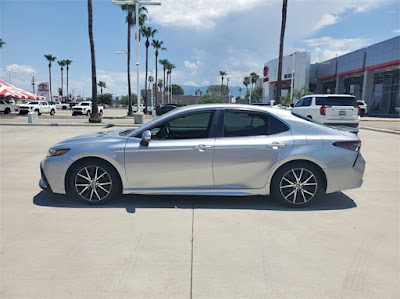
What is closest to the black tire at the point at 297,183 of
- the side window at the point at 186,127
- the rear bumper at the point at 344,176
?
the rear bumper at the point at 344,176

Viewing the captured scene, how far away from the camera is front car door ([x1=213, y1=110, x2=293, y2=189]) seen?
438cm

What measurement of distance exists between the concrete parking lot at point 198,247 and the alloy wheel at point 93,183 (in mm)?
208

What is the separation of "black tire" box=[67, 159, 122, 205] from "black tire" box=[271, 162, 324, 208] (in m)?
2.37

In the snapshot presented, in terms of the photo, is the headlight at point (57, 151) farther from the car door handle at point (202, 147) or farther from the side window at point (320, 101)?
the side window at point (320, 101)

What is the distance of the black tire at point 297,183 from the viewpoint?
4461 millimetres

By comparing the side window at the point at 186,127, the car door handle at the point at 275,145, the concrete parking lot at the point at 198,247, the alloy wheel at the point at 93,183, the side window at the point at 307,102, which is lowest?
the concrete parking lot at the point at 198,247

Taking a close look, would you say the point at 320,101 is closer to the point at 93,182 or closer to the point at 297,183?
the point at 297,183

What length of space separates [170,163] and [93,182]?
3.93 feet

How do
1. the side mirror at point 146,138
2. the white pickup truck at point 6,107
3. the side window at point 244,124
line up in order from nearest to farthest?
the side mirror at point 146,138, the side window at point 244,124, the white pickup truck at point 6,107

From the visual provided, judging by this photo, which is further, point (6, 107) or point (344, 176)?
point (6, 107)

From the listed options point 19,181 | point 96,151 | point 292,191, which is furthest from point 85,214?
point 292,191

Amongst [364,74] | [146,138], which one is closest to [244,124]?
[146,138]

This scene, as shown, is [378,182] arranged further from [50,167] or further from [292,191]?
[50,167]

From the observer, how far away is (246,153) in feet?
14.4
